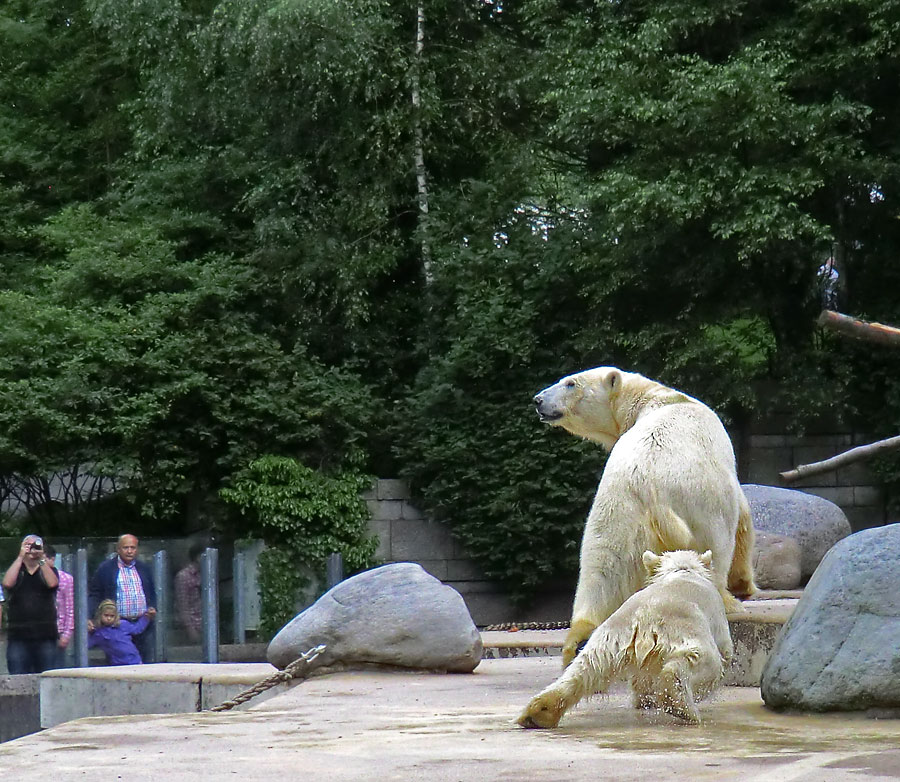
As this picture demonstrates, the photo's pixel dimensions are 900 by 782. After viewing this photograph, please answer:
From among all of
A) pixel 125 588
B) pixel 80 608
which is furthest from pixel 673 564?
pixel 80 608

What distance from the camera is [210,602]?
15.0m

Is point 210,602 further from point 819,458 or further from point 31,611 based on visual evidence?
point 819,458

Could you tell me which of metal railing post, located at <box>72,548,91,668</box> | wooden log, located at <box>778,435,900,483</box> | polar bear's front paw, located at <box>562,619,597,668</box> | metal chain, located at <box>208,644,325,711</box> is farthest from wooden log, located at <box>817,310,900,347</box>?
metal railing post, located at <box>72,548,91,668</box>

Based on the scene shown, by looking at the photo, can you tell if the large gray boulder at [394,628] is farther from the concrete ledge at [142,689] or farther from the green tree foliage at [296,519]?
the green tree foliage at [296,519]

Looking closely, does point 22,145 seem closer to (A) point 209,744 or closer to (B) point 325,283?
(B) point 325,283

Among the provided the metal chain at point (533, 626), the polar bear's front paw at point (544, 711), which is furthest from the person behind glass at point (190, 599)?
the polar bear's front paw at point (544, 711)

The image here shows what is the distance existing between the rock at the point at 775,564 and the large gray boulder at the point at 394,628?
2329 mm

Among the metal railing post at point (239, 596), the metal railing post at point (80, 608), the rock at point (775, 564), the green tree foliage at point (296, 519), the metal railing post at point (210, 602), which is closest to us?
the rock at point (775, 564)

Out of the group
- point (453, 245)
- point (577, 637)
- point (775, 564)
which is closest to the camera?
point (577, 637)

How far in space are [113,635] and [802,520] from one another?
6.63 m

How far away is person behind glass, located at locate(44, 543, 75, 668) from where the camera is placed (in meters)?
12.6

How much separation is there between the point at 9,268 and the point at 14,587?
903 cm

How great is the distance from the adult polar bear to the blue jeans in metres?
7.88

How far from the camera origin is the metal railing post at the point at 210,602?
1470 cm
